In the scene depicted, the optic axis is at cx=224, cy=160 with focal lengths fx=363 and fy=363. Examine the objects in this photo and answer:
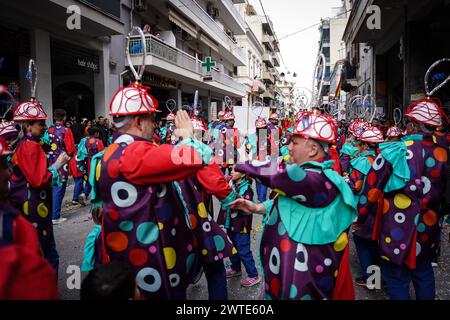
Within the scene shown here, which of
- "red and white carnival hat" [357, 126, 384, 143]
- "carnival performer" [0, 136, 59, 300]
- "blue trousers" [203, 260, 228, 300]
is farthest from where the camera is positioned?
"red and white carnival hat" [357, 126, 384, 143]

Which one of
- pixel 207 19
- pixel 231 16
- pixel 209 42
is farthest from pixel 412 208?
pixel 231 16

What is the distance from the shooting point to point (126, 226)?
2.27 meters

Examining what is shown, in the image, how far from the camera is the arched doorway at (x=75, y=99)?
14.8 meters

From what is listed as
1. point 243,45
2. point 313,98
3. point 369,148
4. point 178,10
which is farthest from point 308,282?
point 243,45

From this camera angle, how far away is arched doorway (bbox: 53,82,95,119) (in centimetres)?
1481

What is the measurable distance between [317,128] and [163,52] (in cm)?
1438

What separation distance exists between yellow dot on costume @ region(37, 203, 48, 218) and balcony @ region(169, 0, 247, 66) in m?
15.1

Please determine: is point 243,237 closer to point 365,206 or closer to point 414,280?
point 365,206

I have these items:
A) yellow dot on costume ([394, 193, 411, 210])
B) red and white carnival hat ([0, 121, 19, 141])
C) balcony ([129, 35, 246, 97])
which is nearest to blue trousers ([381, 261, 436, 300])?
yellow dot on costume ([394, 193, 411, 210])

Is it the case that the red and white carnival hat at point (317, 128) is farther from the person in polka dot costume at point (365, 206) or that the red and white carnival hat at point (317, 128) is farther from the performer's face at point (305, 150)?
the person in polka dot costume at point (365, 206)

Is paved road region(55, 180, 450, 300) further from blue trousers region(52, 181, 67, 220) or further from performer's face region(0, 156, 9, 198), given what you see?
performer's face region(0, 156, 9, 198)

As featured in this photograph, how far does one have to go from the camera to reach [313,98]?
3.83 metres

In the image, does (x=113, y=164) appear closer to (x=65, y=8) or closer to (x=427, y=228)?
(x=427, y=228)
